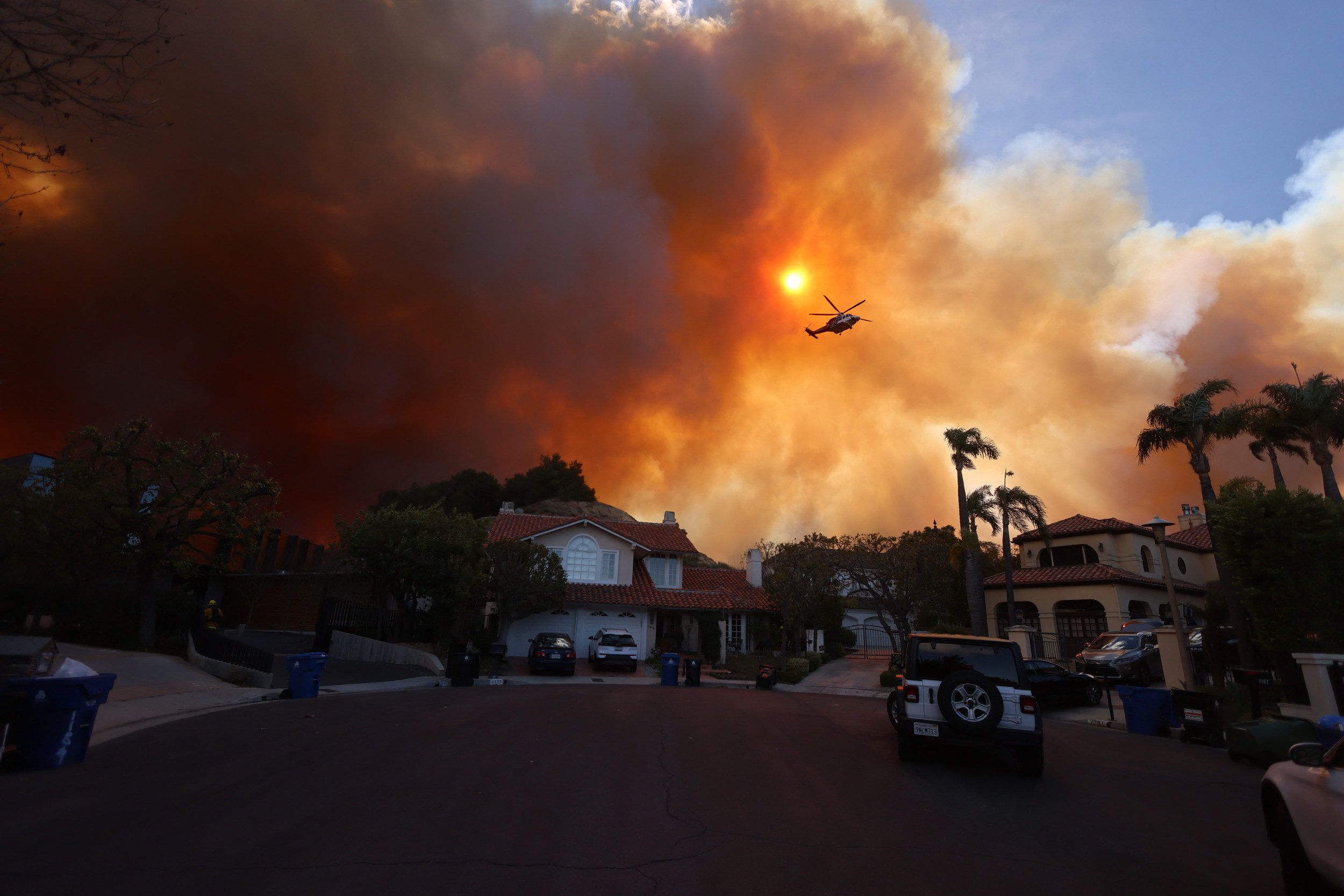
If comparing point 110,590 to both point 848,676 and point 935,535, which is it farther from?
point 935,535

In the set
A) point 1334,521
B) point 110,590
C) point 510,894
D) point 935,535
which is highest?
point 935,535

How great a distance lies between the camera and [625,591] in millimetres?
33125

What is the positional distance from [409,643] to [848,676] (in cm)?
1811

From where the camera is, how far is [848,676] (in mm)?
27297

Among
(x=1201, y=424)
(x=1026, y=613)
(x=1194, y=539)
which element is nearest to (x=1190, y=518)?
(x=1194, y=539)

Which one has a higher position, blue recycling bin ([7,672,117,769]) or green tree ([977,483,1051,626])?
green tree ([977,483,1051,626])

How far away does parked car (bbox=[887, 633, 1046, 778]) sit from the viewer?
8.71 m

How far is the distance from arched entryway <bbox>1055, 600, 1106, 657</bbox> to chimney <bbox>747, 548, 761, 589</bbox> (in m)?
16.8

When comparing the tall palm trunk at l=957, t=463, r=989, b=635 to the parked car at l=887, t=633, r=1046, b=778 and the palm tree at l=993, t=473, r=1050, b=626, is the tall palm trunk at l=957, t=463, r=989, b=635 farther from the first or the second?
Result: the parked car at l=887, t=633, r=1046, b=778

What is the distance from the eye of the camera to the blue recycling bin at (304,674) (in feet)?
49.3

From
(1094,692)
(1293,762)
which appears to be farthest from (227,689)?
(1094,692)

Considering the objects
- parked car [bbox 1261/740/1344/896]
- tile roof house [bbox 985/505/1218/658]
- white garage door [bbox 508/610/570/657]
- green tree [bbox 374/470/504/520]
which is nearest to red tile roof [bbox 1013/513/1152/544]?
tile roof house [bbox 985/505/1218/658]

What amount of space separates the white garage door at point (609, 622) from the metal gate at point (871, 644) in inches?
517

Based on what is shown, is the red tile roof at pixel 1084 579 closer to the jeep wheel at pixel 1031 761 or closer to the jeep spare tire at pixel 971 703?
the jeep wheel at pixel 1031 761
